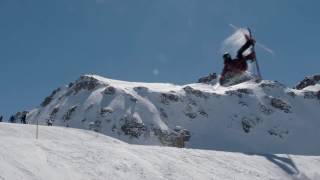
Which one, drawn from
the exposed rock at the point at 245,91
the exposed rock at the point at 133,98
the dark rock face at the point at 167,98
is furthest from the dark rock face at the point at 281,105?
the exposed rock at the point at 133,98

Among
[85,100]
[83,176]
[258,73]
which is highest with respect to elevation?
[85,100]

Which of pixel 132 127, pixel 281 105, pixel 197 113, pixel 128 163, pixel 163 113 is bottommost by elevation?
pixel 128 163

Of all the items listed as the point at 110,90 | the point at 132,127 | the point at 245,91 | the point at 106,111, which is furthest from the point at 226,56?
the point at 245,91

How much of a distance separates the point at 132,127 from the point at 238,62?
4767 inches

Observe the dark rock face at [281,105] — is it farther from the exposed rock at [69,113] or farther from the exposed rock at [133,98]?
the exposed rock at [69,113]

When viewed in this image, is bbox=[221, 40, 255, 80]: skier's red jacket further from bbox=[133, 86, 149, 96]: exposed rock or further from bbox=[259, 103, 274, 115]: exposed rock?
bbox=[259, 103, 274, 115]: exposed rock

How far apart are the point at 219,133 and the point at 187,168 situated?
133 metres

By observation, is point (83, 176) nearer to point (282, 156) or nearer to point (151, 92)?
point (282, 156)

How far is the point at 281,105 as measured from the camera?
571 feet

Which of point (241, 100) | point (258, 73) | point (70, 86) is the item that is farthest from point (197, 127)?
point (258, 73)

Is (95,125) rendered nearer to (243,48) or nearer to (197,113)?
(197,113)

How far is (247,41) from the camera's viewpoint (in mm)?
32031

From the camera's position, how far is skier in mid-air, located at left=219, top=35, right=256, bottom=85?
31875 millimetres

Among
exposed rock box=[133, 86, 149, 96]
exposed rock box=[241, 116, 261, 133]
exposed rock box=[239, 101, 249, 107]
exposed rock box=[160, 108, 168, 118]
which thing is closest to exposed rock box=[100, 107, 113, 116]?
exposed rock box=[133, 86, 149, 96]
